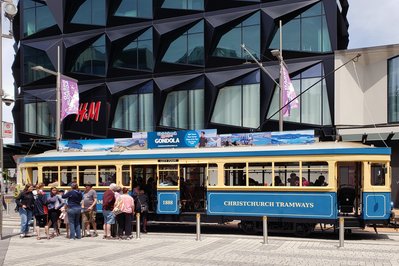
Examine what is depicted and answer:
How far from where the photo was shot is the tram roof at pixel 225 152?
568 inches

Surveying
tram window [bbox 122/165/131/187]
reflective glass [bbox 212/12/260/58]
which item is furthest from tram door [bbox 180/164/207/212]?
reflective glass [bbox 212/12/260/58]

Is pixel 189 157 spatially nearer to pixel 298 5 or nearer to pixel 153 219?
pixel 153 219

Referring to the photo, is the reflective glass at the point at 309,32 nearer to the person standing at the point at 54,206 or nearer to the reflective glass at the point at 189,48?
the reflective glass at the point at 189,48

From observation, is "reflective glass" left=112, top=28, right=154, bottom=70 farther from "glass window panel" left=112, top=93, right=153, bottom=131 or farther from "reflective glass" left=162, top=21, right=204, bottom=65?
"glass window panel" left=112, top=93, right=153, bottom=131

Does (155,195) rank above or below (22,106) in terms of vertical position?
below

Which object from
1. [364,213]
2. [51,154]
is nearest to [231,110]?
[51,154]

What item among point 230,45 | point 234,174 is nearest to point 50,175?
point 234,174

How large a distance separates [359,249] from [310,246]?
4.02ft

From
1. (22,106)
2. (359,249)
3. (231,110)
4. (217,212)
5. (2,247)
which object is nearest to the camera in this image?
(359,249)

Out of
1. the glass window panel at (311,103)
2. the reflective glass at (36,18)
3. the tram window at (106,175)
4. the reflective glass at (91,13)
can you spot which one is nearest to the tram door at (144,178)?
the tram window at (106,175)

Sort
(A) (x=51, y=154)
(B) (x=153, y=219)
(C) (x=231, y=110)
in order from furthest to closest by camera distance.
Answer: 1. (C) (x=231, y=110)
2. (A) (x=51, y=154)
3. (B) (x=153, y=219)

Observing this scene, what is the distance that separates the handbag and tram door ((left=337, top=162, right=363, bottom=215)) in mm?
6485

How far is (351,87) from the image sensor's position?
2886 cm

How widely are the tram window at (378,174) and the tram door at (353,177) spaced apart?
1.26ft
